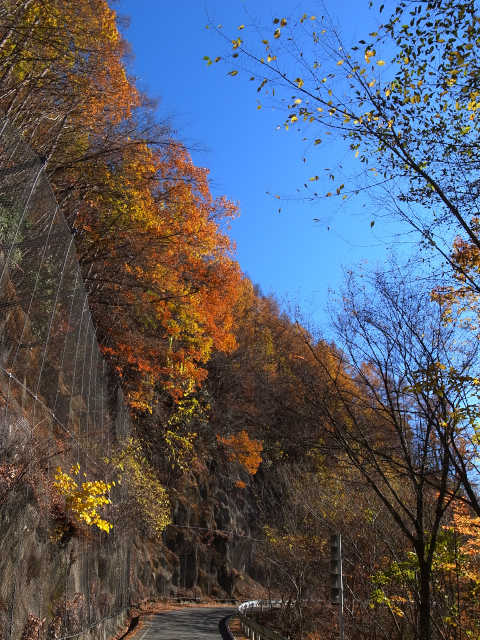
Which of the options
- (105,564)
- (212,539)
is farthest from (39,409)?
(212,539)

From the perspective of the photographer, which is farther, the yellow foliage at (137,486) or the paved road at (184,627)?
the yellow foliage at (137,486)

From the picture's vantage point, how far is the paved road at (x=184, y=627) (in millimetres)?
16688

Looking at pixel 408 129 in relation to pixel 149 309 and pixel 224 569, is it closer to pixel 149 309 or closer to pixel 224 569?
pixel 149 309

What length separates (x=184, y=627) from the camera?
1969cm

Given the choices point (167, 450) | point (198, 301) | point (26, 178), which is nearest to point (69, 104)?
point (26, 178)

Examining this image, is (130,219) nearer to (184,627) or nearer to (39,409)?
(39,409)

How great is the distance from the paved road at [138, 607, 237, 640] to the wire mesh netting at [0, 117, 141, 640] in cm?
356

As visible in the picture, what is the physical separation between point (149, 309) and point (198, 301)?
2.32 meters

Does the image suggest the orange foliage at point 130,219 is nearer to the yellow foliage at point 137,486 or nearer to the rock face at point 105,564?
the yellow foliage at point 137,486

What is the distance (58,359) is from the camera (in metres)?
11.1

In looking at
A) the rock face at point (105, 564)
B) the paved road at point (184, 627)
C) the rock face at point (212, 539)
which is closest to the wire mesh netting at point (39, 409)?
the rock face at point (105, 564)

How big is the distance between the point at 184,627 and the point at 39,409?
45.0 ft

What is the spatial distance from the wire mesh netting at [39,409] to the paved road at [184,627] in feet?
11.7

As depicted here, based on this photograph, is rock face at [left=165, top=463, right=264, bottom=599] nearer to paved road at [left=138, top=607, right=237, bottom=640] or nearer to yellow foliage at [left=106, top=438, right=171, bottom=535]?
paved road at [left=138, top=607, right=237, bottom=640]
